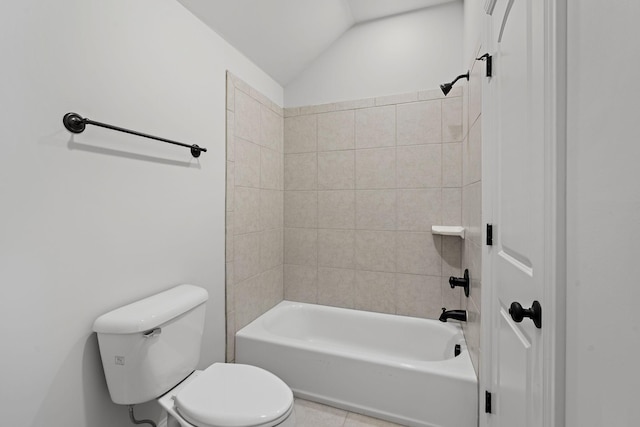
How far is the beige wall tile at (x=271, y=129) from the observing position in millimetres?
2279

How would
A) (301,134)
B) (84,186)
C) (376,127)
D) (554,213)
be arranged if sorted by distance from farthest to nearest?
1. (301,134)
2. (376,127)
3. (84,186)
4. (554,213)

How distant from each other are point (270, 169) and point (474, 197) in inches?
58.3

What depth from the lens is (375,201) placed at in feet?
7.63

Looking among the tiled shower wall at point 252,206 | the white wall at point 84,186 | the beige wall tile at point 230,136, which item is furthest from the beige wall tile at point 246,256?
the beige wall tile at point 230,136

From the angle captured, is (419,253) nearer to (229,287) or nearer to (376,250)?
(376,250)

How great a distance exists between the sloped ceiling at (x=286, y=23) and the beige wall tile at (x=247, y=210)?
37.5 inches

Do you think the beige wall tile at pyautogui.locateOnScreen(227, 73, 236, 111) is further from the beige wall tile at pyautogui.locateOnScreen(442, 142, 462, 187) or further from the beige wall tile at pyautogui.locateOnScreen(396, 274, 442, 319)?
the beige wall tile at pyautogui.locateOnScreen(396, 274, 442, 319)

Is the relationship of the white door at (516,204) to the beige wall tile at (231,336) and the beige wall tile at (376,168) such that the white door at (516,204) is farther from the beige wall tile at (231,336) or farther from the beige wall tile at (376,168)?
the beige wall tile at (231,336)

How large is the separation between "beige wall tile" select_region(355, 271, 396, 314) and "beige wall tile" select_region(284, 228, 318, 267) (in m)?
0.41

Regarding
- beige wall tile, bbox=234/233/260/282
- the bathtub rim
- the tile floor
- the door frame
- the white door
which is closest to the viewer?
Result: the door frame

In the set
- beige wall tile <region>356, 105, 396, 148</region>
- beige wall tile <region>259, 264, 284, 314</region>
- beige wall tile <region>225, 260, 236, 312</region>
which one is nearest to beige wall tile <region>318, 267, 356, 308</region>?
beige wall tile <region>259, 264, 284, 314</region>

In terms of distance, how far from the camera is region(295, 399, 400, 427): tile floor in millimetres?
1690

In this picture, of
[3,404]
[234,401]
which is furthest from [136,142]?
[234,401]

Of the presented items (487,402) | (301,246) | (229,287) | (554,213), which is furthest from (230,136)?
(487,402)
